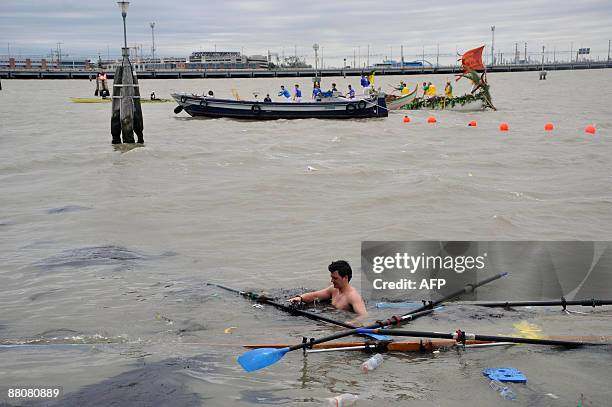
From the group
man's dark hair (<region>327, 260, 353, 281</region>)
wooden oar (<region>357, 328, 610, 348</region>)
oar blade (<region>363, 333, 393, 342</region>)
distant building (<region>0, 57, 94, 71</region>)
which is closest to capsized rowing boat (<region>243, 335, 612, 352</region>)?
oar blade (<region>363, 333, 393, 342</region>)

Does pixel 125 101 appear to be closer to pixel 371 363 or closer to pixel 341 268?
pixel 341 268

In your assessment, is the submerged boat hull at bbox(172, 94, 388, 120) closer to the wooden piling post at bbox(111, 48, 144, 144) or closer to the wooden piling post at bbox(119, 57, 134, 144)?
the wooden piling post at bbox(111, 48, 144, 144)

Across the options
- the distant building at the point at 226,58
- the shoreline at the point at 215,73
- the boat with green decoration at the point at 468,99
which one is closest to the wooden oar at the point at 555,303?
the boat with green decoration at the point at 468,99

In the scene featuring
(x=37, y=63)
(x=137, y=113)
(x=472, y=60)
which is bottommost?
(x=137, y=113)

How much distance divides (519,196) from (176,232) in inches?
322

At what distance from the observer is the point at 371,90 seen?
37281mm

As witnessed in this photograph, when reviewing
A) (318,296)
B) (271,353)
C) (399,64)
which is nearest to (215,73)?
(399,64)

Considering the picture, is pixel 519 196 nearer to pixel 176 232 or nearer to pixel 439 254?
pixel 439 254

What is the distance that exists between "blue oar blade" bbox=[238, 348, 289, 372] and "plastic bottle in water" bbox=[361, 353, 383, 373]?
807mm

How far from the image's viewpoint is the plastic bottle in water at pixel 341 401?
6.35m

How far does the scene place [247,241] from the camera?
13.0 meters

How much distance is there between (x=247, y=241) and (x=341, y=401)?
6.84m

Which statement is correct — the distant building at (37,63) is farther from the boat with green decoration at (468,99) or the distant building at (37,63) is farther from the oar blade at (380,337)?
the oar blade at (380,337)

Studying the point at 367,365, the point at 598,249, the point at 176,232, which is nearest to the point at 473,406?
the point at 367,365
